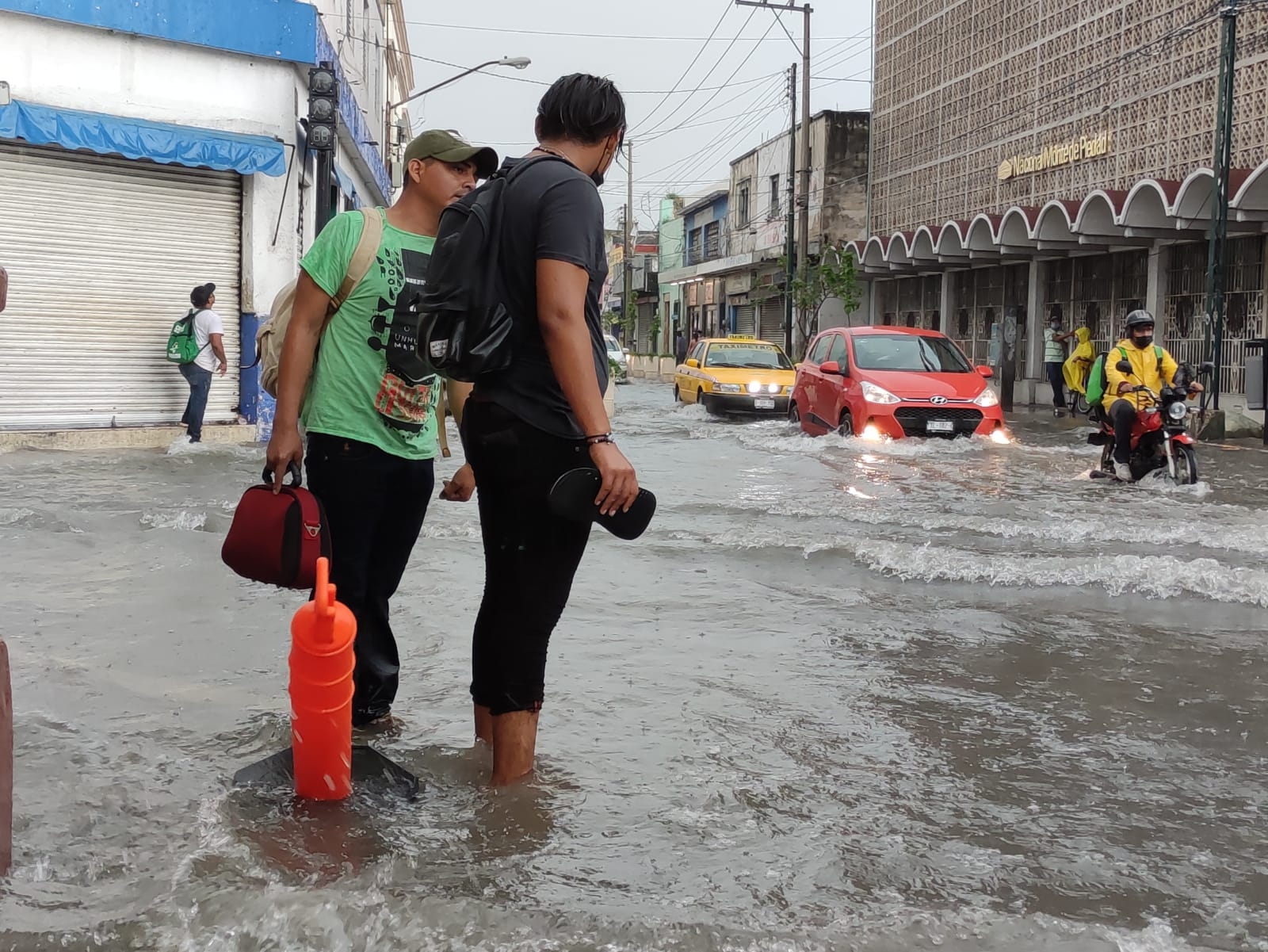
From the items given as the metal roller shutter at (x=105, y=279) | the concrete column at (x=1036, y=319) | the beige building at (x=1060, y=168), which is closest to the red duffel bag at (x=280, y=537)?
the metal roller shutter at (x=105, y=279)

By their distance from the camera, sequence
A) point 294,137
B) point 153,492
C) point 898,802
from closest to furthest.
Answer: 1. point 898,802
2. point 153,492
3. point 294,137

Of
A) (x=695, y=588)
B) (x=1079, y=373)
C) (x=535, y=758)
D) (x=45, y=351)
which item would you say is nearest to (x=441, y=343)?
(x=535, y=758)

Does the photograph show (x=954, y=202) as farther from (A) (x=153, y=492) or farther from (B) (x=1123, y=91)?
(A) (x=153, y=492)

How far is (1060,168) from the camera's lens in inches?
995

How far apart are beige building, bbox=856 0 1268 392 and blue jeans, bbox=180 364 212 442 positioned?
42.3 ft

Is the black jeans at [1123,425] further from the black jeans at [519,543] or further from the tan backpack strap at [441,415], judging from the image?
the black jeans at [519,543]

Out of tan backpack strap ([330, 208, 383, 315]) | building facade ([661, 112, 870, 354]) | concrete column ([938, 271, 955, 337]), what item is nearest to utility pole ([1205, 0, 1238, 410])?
concrete column ([938, 271, 955, 337])

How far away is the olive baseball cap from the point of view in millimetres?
3654

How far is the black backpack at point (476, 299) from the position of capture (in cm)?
299

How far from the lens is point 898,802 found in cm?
340

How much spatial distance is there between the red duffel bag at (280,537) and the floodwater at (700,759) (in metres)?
0.54

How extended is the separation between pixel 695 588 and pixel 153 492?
200 inches

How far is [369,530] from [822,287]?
105 feet

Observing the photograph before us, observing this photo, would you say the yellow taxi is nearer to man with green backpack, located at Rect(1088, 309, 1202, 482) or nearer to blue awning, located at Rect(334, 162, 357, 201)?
blue awning, located at Rect(334, 162, 357, 201)
